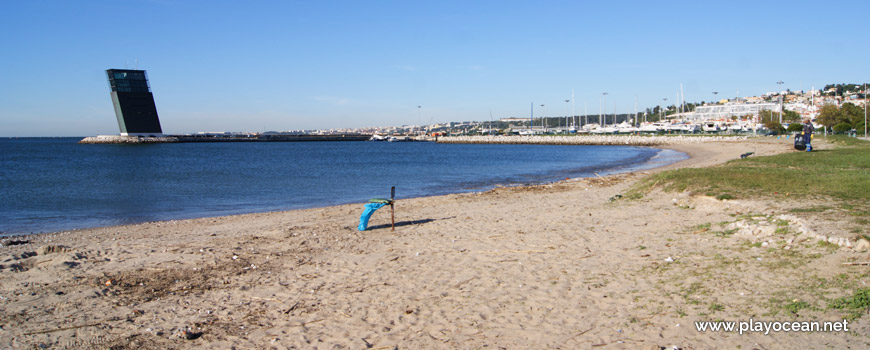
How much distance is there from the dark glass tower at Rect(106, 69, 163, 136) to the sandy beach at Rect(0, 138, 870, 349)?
11137 centimetres

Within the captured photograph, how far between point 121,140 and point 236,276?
128266mm

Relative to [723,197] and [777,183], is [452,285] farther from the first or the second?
[777,183]

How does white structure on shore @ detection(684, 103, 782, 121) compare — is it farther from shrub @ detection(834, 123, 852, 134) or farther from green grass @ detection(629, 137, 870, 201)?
green grass @ detection(629, 137, 870, 201)

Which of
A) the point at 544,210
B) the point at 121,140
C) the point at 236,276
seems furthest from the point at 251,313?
the point at 121,140

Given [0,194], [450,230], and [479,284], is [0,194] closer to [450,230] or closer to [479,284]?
[450,230]

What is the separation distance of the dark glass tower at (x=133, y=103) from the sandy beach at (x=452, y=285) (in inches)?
4385

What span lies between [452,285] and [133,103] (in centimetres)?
12104

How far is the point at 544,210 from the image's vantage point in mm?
12852

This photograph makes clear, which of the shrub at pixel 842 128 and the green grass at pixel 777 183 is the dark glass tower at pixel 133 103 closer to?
the green grass at pixel 777 183

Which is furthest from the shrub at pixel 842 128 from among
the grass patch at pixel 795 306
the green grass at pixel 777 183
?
the grass patch at pixel 795 306

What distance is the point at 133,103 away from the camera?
108875 mm

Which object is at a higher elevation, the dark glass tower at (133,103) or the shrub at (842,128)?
the dark glass tower at (133,103)

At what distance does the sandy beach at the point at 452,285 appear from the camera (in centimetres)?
525

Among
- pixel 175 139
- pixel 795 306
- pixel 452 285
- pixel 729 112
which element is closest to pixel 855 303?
pixel 795 306
